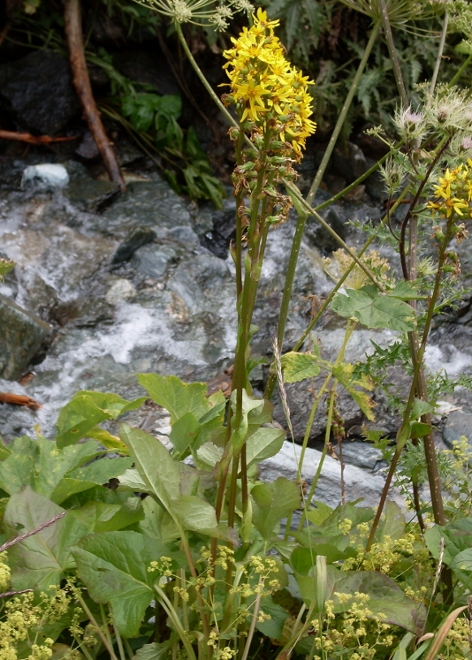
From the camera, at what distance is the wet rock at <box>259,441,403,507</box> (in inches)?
79.4

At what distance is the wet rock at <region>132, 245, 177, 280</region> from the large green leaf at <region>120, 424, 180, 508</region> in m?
3.08

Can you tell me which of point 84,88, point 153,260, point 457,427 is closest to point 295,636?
point 457,427

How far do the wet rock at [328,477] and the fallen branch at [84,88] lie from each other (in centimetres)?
307

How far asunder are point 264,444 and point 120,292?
9.51 feet

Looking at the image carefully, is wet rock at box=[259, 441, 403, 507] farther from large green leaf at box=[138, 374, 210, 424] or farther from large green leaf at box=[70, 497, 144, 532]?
large green leaf at box=[70, 497, 144, 532]

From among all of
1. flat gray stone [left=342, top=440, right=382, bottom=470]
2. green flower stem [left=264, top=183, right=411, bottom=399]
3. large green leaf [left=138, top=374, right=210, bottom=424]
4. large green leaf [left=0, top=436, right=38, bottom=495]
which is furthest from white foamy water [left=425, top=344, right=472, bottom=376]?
large green leaf [left=0, top=436, right=38, bottom=495]

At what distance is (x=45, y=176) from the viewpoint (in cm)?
456

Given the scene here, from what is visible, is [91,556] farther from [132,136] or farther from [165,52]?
[165,52]

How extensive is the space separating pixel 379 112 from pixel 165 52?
5.87 feet

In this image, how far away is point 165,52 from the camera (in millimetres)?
5207

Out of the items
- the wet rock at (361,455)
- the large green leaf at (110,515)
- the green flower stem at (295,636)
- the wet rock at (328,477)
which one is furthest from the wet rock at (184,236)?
the green flower stem at (295,636)

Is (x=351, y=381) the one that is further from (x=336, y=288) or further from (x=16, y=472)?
(x=16, y=472)

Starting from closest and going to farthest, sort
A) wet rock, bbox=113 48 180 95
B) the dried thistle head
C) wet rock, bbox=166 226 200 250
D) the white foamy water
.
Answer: the dried thistle head → the white foamy water → wet rock, bbox=166 226 200 250 → wet rock, bbox=113 48 180 95

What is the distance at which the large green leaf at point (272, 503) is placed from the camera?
116cm
